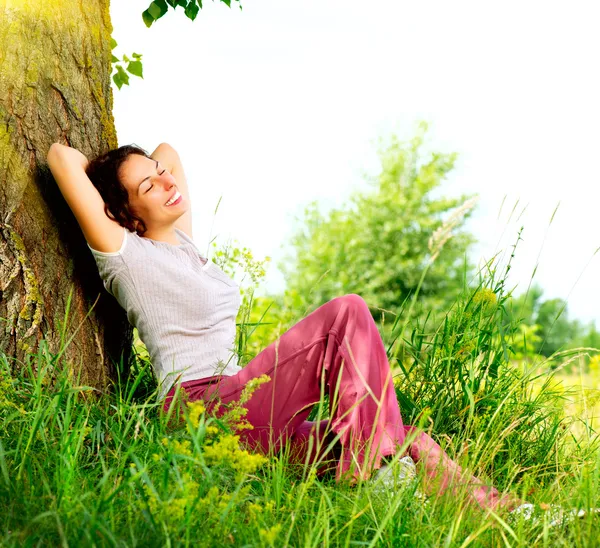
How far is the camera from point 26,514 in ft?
6.31

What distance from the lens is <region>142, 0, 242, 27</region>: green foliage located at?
12.0 feet

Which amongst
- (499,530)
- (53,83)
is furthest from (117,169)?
(499,530)

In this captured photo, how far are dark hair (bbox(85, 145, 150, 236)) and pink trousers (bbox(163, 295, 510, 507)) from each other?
31.4 inches

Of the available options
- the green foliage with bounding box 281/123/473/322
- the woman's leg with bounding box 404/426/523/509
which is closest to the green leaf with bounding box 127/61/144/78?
the woman's leg with bounding box 404/426/523/509

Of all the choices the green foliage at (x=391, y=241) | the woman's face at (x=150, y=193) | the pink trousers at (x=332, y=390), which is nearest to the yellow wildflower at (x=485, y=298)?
the pink trousers at (x=332, y=390)

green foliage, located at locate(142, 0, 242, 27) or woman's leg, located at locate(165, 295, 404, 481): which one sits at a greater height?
green foliage, located at locate(142, 0, 242, 27)

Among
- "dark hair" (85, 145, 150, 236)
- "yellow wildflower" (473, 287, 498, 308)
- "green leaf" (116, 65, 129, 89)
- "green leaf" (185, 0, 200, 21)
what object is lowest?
"yellow wildflower" (473, 287, 498, 308)

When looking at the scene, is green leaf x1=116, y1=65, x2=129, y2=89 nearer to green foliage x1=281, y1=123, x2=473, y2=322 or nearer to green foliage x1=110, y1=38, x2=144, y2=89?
green foliage x1=110, y1=38, x2=144, y2=89

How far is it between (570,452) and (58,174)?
7.97ft

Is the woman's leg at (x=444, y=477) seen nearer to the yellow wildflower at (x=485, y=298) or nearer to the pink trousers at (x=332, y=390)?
the pink trousers at (x=332, y=390)

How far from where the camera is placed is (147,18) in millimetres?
3662

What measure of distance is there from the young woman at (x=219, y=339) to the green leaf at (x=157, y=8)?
2.73ft

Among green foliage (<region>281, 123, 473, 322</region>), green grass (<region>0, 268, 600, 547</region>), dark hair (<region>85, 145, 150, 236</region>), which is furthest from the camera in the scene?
green foliage (<region>281, 123, 473, 322</region>)

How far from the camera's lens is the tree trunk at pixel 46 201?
2898 mm
